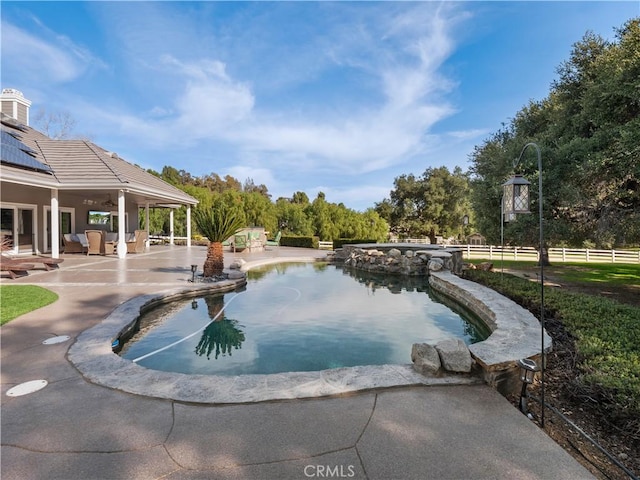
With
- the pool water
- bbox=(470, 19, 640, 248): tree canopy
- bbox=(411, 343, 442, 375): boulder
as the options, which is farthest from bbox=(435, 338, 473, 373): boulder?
bbox=(470, 19, 640, 248): tree canopy

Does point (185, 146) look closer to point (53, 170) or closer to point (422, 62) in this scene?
A: point (53, 170)

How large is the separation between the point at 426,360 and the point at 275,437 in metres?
1.66

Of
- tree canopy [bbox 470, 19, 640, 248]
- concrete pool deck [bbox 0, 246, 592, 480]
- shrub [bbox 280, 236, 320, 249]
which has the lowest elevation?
concrete pool deck [bbox 0, 246, 592, 480]

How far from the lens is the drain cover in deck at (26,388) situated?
9.32 feet

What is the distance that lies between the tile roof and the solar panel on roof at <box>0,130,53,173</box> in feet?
0.17

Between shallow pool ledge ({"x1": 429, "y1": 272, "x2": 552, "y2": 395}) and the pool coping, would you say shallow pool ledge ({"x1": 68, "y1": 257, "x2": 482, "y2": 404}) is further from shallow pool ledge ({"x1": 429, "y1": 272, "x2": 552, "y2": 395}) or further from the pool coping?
shallow pool ledge ({"x1": 429, "y1": 272, "x2": 552, "y2": 395})

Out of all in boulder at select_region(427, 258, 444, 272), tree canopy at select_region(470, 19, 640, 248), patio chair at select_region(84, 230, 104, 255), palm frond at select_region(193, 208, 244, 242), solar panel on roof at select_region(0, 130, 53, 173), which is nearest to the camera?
tree canopy at select_region(470, 19, 640, 248)

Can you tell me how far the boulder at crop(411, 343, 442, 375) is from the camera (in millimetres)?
3121

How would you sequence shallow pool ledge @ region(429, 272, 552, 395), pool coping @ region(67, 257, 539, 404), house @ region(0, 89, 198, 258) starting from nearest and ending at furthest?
pool coping @ region(67, 257, 539, 404) → shallow pool ledge @ region(429, 272, 552, 395) → house @ region(0, 89, 198, 258)

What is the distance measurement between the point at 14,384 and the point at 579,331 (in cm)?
630

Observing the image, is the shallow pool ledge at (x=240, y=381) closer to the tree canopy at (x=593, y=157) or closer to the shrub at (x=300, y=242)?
the tree canopy at (x=593, y=157)

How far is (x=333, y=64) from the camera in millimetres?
14852

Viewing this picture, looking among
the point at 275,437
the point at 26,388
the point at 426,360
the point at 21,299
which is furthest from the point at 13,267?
the point at 426,360

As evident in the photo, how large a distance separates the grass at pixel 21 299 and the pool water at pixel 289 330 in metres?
1.82
